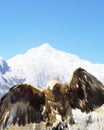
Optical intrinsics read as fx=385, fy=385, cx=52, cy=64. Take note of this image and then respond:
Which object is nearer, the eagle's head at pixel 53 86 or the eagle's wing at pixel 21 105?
the eagle's wing at pixel 21 105

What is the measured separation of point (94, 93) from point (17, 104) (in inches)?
119

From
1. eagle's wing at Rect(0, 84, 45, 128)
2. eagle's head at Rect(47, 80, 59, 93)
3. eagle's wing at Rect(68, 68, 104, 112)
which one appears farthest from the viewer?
eagle's head at Rect(47, 80, 59, 93)

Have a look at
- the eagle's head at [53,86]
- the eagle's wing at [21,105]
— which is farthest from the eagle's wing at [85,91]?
the eagle's wing at [21,105]

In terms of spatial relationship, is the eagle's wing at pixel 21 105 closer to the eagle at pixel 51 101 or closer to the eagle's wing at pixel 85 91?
the eagle at pixel 51 101

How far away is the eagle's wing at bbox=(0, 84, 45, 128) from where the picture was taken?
1469 cm

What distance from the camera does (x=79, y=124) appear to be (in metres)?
14.6

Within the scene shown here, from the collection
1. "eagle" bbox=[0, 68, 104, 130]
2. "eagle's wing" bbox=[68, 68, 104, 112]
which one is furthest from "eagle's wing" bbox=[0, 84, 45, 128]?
"eagle's wing" bbox=[68, 68, 104, 112]

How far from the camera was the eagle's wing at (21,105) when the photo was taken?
48.2 feet

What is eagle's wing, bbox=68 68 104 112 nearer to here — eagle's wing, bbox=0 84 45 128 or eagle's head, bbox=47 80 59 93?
eagle's head, bbox=47 80 59 93

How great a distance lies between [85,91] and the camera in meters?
15.3

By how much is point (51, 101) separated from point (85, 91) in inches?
56.2

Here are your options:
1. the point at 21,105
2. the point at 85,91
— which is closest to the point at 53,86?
the point at 85,91

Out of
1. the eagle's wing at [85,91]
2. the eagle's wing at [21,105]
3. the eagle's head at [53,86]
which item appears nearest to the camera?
the eagle's wing at [21,105]

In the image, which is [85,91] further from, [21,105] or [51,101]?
[21,105]
